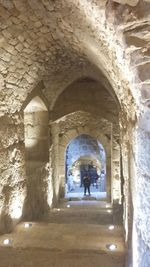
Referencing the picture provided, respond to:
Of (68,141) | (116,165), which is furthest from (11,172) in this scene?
(68,141)

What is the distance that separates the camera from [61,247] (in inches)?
128

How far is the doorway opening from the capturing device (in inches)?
410

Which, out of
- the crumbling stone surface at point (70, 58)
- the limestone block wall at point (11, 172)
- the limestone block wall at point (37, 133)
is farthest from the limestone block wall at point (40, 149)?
the limestone block wall at point (11, 172)

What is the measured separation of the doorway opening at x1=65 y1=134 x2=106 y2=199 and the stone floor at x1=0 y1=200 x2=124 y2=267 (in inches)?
243

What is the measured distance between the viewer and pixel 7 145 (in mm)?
3896

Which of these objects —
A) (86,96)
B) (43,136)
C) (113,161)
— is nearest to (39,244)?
(43,136)

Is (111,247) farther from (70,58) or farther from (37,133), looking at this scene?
(37,133)

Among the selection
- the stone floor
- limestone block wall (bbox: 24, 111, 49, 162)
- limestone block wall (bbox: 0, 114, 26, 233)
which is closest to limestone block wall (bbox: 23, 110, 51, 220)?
limestone block wall (bbox: 24, 111, 49, 162)

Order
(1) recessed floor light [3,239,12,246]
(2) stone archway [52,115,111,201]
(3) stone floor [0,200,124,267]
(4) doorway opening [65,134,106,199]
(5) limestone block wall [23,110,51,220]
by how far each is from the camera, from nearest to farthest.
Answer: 1. (3) stone floor [0,200,124,267]
2. (1) recessed floor light [3,239,12,246]
3. (5) limestone block wall [23,110,51,220]
4. (2) stone archway [52,115,111,201]
5. (4) doorway opening [65,134,106,199]

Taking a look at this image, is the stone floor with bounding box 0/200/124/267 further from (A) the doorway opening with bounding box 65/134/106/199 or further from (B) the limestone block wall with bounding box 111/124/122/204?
(A) the doorway opening with bounding box 65/134/106/199

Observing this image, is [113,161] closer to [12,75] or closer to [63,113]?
[63,113]

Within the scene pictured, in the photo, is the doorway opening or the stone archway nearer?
the stone archway

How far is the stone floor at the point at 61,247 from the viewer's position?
303 cm

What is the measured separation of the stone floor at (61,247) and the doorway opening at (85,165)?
6.16 metres
